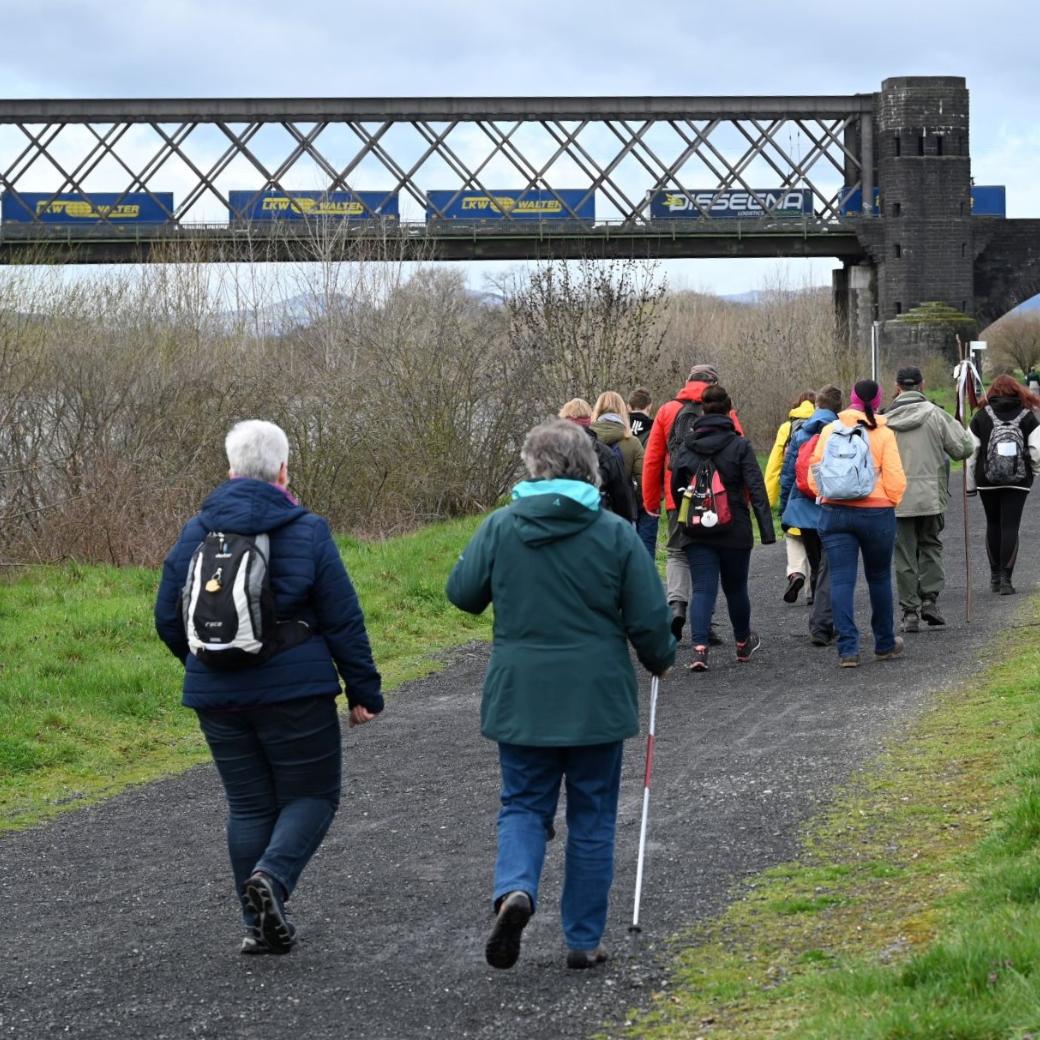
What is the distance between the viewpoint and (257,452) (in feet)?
20.2

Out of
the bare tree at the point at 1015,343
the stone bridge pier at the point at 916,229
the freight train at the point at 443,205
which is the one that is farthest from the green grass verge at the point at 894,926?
the bare tree at the point at 1015,343

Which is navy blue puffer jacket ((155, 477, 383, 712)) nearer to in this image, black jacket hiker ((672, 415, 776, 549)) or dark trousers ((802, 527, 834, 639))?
black jacket hiker ((672, 415, 776, 549))

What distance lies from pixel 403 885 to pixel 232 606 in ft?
5.83

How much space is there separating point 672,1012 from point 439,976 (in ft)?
2.87

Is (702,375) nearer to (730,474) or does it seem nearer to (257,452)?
(730,474)

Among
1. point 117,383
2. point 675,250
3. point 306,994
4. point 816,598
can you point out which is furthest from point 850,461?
point 675,250

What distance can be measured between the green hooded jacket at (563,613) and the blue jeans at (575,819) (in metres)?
0.14

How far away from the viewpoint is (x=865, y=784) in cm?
859

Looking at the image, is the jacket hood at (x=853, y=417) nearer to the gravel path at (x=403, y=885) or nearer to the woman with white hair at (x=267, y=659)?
the gravel path at (x=403, y=885)

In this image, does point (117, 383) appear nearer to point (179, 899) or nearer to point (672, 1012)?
point (179, 899)

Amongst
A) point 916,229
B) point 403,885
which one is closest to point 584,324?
point 403,885

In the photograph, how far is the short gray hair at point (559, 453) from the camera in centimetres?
594

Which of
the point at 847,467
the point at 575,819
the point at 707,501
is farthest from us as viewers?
the point at 707,501

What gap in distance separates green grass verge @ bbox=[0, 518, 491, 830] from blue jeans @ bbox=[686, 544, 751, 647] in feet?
7.37
